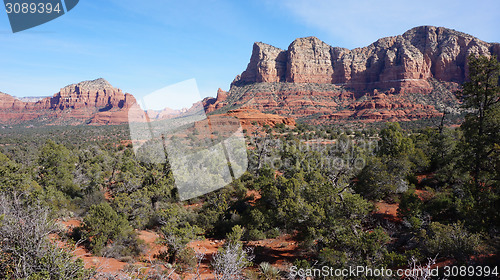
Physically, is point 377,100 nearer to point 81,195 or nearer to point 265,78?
point 265,78

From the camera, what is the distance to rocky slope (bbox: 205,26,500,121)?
331 feet

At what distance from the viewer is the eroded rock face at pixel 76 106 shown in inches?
5428

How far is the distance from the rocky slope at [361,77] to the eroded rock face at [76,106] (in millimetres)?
76294

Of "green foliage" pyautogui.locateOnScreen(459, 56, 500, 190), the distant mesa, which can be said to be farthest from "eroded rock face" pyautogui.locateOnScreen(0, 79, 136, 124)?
"green foliage" pyautogui.locateOnScreen(459, 56, 500, 190)

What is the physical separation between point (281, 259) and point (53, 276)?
37.3 ft

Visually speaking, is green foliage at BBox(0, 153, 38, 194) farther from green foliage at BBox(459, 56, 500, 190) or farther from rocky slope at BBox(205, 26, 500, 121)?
rocky slope at BBox(205, 26, 500, 121)

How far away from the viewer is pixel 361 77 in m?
136

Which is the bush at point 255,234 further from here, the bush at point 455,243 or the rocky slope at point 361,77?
the rocky slope at point 361,77

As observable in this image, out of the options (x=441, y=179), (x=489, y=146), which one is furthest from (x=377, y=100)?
(x=489, y=146)

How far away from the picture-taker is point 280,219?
15703mm

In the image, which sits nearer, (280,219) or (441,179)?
(280,219)

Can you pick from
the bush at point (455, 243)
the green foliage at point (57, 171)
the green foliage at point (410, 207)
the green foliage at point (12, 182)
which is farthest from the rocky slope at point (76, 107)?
the bush at point (455, 243)

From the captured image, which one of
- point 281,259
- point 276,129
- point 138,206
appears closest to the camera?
point 281,259

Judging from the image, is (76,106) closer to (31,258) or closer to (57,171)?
(57,171)
